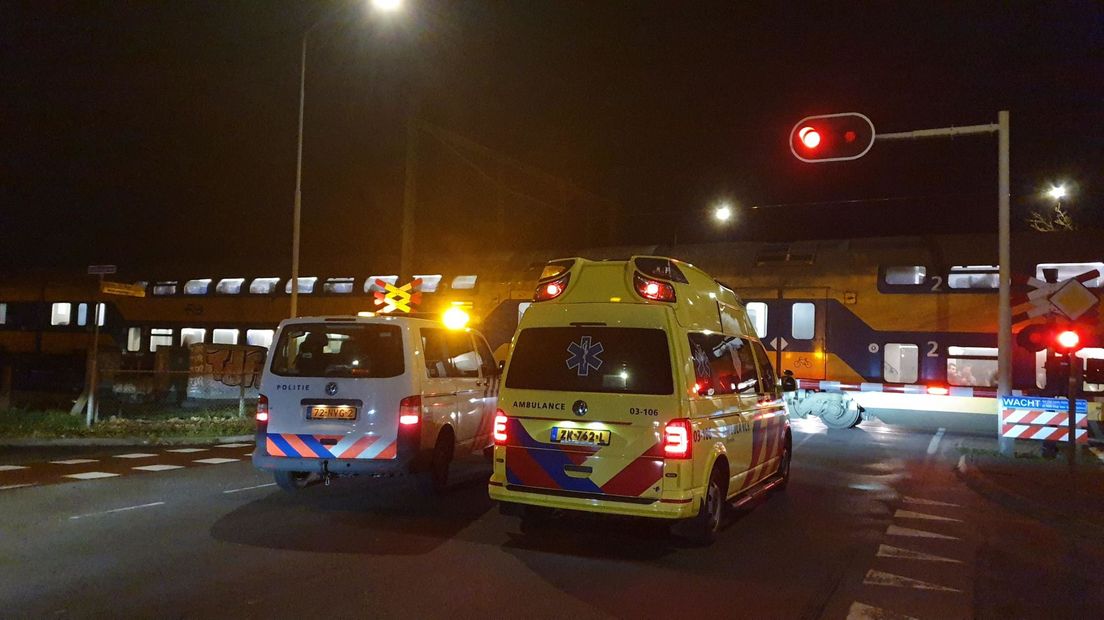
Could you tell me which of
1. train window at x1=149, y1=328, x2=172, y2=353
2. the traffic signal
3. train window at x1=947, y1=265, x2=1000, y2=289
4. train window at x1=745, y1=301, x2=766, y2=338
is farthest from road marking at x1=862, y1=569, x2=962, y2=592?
train window at x1=149, y1=328, x2=172, y2=353

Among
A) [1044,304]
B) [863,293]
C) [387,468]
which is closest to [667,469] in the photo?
[387,468]

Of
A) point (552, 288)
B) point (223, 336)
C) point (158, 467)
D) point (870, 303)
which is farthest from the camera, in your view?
point (223, 336)

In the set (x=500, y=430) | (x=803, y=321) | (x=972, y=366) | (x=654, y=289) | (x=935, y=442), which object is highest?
(x=803, y=321)

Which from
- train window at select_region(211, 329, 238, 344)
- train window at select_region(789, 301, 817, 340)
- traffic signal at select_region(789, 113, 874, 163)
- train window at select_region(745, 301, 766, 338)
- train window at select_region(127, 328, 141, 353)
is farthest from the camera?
train window at select_region(127, 328, 141, 353)

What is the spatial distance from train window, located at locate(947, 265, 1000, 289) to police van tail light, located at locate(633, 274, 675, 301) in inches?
455

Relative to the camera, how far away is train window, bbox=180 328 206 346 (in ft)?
89.8

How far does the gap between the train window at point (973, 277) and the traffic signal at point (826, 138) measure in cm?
670

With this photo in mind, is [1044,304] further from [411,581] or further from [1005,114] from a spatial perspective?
[411,581]

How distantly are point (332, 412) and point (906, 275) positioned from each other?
1288 cm

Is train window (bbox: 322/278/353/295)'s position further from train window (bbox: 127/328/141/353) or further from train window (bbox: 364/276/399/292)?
train window (bbox: 127/328/141/353)

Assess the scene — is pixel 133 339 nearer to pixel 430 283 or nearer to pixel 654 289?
pixel 430 283

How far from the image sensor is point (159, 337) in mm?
28297

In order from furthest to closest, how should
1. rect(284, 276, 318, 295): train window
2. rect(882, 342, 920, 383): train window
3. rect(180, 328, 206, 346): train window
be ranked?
rect(180, 328, 206, 346): train window, rect(284, 276, 318, 295): train window, rect(882, 342, 920, 383): train window

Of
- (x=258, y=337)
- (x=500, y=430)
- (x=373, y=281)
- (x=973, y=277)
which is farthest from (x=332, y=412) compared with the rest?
(x=258, y=337)
